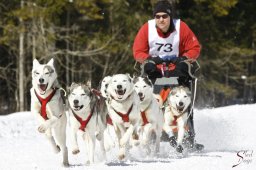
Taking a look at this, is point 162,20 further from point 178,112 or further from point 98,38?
point 98,38

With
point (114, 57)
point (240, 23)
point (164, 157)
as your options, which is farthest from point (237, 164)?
point (240, 23)

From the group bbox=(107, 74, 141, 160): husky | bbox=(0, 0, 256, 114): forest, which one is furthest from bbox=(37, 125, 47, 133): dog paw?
bbox=(0, 0, 256, 114): forest

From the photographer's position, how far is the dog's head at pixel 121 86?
6.42 meters

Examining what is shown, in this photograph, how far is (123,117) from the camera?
660cm

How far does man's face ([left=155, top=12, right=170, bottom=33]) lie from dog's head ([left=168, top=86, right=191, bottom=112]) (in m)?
0.78

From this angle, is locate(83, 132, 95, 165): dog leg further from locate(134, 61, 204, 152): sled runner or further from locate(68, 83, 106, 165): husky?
locate(134, 61, 204, 152): sled runner

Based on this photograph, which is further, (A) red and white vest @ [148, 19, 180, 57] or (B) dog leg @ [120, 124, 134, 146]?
(A) red and white vest @ [148, 19, 180, 57]

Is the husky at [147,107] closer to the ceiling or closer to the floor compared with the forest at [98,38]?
closer to the floor

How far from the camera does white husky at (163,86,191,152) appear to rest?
24.7 feet

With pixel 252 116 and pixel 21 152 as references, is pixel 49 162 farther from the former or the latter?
pixel 252 116

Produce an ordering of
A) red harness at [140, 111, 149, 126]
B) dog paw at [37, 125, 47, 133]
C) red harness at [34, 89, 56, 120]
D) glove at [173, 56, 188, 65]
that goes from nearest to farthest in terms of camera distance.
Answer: dog paw at [37, 125, 47, 133] < red harness at [34, 89, 56, 120] < red harness at [140, 111, 149, 126] < glove at [173, 56, 188, 65]

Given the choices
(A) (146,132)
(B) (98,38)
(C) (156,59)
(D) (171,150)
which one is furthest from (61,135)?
(B) (98,38)

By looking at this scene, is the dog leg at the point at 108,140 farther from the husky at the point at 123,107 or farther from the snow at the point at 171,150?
the husky at the point at 123,107

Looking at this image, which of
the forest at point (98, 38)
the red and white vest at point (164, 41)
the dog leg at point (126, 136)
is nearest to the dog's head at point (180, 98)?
the red and white vest at point (164, 41)
